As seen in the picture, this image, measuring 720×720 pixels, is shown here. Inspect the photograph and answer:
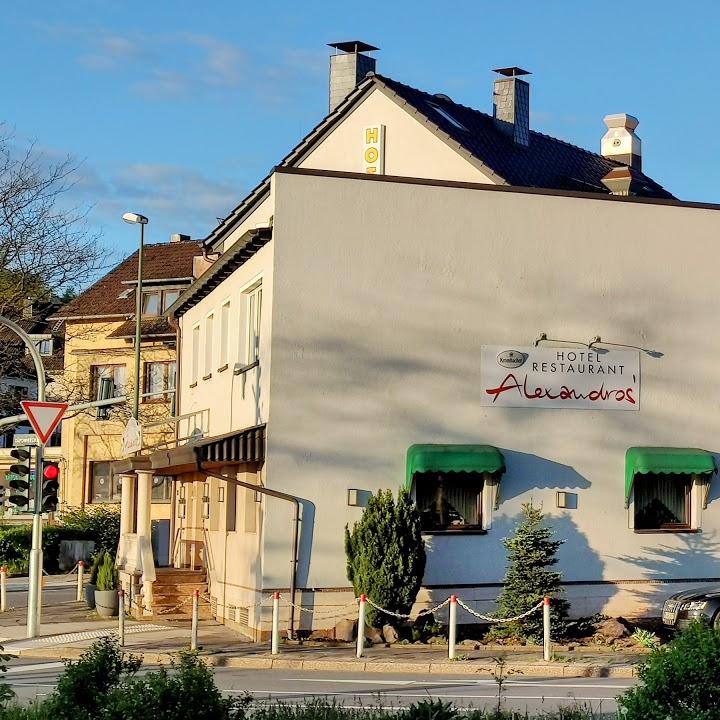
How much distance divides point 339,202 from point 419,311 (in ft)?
7.36

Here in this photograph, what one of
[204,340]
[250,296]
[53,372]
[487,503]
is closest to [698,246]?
[487,503]

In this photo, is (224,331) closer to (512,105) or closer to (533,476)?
(533,476)

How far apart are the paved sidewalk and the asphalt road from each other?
17.2 inches

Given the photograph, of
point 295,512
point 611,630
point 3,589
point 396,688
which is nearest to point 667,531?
point 611,630

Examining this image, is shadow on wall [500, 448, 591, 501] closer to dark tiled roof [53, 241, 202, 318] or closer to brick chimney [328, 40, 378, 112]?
brick chimney [328, 40, 378, 112]

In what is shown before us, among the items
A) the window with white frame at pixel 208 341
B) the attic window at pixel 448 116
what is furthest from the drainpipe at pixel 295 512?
the attic window at pixel 448 116

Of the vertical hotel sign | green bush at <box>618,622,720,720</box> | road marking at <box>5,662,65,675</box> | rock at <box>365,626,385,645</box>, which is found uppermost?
the vertical hotel sign

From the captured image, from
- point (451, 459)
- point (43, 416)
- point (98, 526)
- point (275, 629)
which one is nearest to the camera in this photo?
point (275, 629)

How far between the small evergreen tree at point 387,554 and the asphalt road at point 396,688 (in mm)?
3029

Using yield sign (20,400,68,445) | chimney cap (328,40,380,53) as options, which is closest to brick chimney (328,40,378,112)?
chimney cap (328,40,380,53)

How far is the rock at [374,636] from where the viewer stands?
862 inches

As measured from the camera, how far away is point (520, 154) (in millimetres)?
38906

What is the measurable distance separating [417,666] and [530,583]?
375 cm

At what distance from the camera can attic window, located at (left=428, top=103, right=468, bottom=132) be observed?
36250mm
